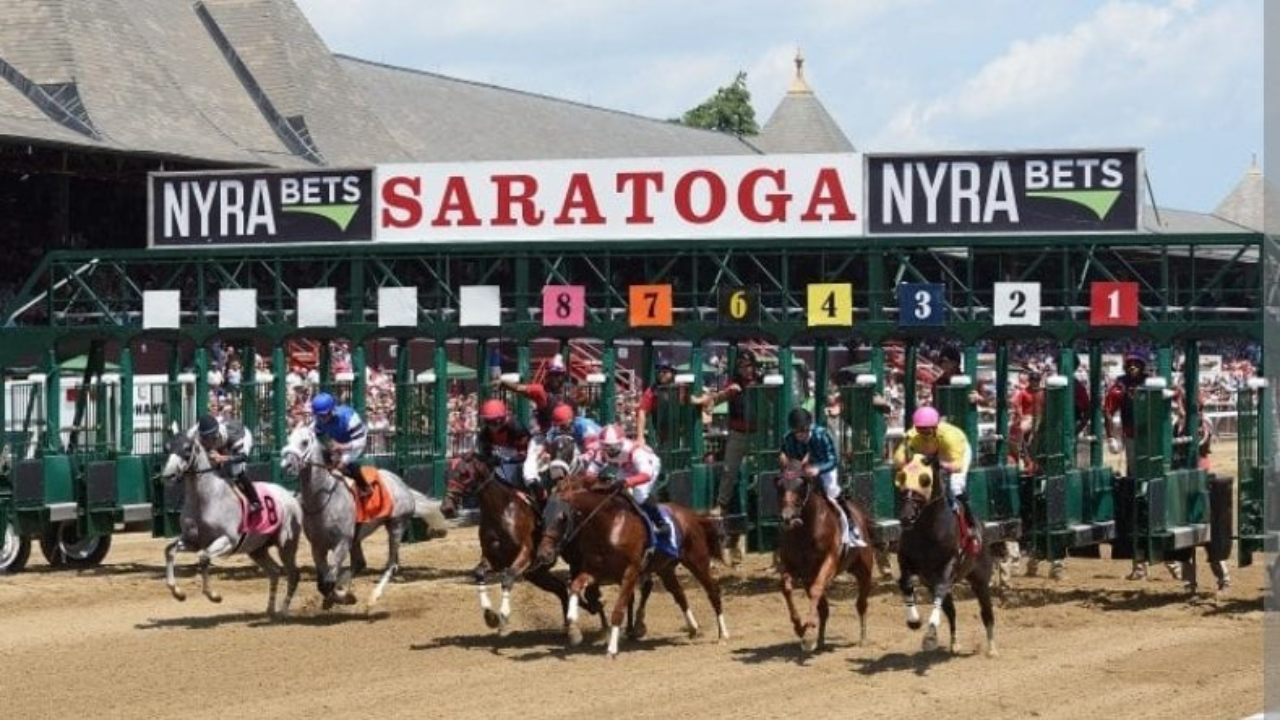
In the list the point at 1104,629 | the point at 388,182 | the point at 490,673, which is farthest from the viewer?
the point at 388,182

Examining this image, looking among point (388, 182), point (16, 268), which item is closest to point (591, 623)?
point (388, 182)

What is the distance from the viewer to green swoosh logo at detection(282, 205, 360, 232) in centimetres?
2305

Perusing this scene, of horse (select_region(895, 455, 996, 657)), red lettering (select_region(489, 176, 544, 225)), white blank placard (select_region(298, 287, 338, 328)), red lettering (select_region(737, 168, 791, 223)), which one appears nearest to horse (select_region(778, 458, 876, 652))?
horse (select_region(895, 455, 996, 657))

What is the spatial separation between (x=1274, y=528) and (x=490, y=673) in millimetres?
6558

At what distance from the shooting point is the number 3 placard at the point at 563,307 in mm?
21797

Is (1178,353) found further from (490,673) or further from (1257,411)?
(490,673)

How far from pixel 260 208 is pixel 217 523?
5.87 meters

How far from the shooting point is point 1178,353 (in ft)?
164

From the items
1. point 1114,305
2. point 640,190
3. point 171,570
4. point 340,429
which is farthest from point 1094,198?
point 171,570

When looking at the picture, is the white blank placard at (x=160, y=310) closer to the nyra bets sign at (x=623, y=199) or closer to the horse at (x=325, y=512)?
the nyra bets sign at (x=623, y=199)

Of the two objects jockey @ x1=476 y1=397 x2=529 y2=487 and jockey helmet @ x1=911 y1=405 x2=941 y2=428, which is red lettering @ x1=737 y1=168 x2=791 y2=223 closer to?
jockey @ x1=476 y1=397 x2=529 y2=487

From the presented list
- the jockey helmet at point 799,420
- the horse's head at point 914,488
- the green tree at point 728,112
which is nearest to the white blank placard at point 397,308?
the jockey helmet at point 799,420

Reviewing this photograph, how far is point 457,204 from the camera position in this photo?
22531 millimetres

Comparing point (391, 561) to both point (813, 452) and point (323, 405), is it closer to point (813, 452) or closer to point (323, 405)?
point (323, 405)
